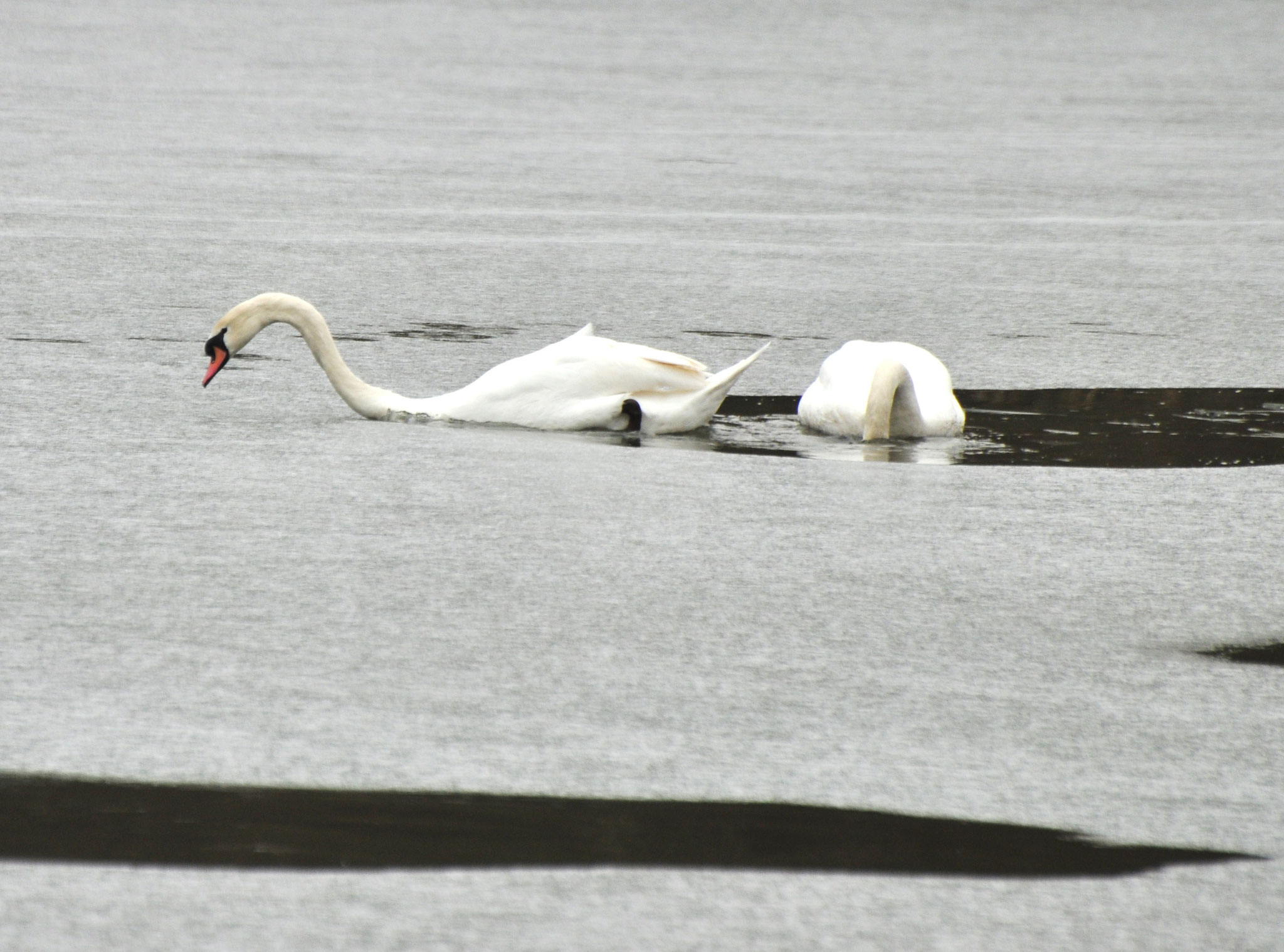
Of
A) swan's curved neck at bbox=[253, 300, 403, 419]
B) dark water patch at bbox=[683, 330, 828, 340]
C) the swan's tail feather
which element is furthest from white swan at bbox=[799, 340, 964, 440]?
dark water patch at bbox=[683, 330, 828, 340]

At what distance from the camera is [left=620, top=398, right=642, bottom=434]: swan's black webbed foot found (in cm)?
705

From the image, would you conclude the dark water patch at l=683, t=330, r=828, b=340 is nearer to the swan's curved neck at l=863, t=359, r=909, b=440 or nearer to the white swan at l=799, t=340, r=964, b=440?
the white swan at l=799, t=340, r=964, b=440

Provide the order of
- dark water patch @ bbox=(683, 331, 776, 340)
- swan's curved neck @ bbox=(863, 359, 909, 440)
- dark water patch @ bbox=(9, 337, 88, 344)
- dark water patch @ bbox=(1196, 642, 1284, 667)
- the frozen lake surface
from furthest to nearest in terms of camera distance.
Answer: dark water patch @ bbox=(683, 331, 776, 340) < dark water patch @ bbox=(9, 337, 88, 344) < swan's curved neck @ bbox=(863, 359, 909, 440) < dark water patch @ bbox=(1196, 642, 1284, 667) < the frozen lake surface

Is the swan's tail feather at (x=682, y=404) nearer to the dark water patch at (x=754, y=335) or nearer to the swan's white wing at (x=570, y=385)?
the swan's white wing at (x=570, y=385)

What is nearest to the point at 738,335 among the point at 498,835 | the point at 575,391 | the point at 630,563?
the point at 575,391

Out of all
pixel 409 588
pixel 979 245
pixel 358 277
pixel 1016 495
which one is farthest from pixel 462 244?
pixel 409 588

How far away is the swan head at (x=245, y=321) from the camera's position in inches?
283

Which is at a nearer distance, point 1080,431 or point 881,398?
point 881,398

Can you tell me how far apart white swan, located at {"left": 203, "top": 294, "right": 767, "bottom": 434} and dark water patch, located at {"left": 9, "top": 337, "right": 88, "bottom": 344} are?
1300mm

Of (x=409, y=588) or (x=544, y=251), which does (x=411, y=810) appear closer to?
(x=409, y=588)

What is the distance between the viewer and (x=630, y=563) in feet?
17.2

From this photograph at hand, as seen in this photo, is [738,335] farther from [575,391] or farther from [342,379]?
[342,379]

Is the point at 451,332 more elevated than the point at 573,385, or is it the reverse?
the point at 451,332

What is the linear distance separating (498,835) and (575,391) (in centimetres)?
368
